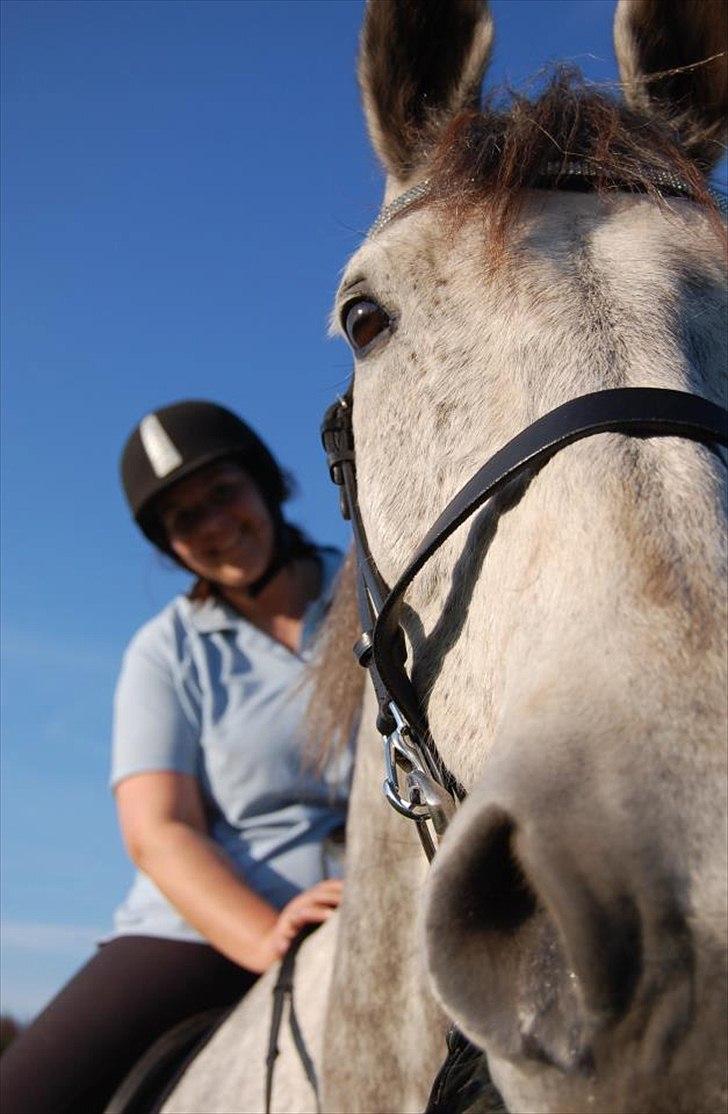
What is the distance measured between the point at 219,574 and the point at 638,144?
2.59 m

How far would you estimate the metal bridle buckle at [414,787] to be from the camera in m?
1.95

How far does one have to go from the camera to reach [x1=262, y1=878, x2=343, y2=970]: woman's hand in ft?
10.4

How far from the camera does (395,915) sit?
95.0 inches

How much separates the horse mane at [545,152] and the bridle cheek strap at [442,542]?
59cm

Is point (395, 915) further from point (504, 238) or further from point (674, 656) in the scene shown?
point (504, 238)

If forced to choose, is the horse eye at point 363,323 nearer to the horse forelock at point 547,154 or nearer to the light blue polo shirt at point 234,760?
the horse forelock at point 547,154

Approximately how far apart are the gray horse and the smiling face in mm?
1452

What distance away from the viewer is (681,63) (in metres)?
2.88

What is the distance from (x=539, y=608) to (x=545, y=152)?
1.32 meters

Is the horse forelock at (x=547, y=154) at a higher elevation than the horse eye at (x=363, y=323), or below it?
higher

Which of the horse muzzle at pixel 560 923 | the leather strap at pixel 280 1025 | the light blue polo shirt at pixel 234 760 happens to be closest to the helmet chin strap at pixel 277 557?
the light blue polo shirt at pixel 234 760

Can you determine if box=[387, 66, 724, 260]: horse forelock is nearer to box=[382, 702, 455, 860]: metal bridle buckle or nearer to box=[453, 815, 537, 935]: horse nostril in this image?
box=[382, 702, 455, 860]: metal bridle buckle

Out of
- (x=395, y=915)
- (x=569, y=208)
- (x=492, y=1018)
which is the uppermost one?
(x=569, y=208)

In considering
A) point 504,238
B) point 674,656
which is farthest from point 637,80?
point 674,656
